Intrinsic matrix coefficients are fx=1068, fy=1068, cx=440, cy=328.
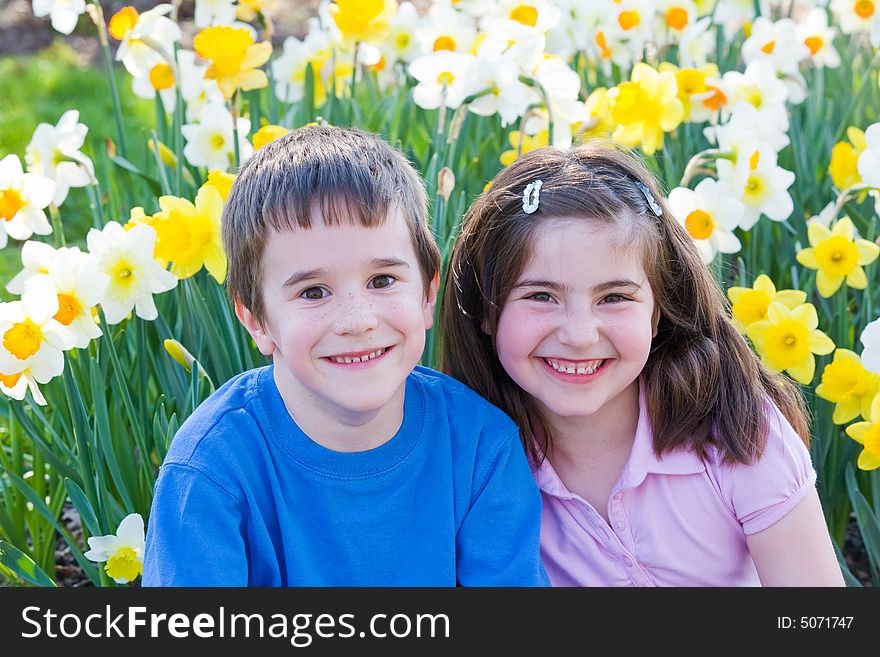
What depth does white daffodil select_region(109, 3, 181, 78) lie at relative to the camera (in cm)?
234

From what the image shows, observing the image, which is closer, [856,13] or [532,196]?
[532,196]

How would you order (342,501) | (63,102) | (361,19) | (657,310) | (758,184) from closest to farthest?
1. (342,501)
2. (657,310)
3. (758,184)
4. (361,19)
5. (63,102)

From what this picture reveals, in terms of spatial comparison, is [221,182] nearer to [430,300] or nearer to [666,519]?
[430,300]

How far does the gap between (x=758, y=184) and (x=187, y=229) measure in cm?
114

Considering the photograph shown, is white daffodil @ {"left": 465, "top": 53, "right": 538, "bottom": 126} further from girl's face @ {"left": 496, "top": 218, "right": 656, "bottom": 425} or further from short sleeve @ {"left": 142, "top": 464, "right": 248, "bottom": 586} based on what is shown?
short sleeve @ {"left": 142, "top": 464, "right": 248, "bottom": 586}

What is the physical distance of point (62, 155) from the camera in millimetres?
2205

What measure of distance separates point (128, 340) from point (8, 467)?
13.0 inches

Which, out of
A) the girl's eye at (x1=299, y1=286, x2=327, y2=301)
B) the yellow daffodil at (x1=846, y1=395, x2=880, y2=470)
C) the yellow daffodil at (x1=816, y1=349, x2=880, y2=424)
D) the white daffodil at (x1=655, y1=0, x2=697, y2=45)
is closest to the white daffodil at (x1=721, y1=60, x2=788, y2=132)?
the white daffodil at (x1=655, y1=0, x2=697, y2=45)

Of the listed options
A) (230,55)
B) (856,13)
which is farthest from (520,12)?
(856,13)

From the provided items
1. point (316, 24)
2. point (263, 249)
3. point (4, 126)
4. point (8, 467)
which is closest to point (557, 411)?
point (263, 249)

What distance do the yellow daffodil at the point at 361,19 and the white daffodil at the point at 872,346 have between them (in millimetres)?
1450

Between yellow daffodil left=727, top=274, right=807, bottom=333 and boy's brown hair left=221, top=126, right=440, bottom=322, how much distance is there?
25.5 inches

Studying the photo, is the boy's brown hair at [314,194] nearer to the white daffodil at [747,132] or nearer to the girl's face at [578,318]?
the girl's face at [578,318]

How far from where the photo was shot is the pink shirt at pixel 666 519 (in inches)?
68.7
